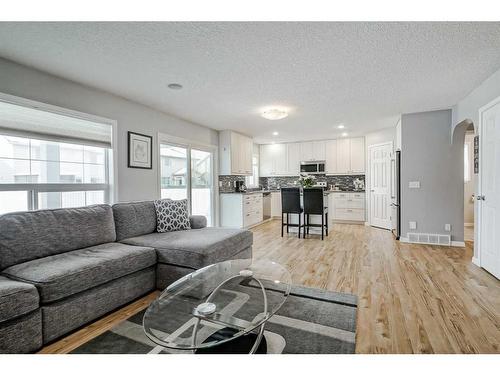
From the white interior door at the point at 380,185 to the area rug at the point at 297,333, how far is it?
4070mm

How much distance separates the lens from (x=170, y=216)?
11.1 feet

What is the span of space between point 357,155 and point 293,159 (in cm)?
177

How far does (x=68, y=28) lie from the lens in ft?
6.29

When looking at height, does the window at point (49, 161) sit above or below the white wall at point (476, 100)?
below

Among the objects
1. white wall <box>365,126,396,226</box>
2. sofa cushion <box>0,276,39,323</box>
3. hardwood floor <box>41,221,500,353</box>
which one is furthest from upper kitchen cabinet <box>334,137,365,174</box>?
sofa cushion <box>0,276,39,323</box>

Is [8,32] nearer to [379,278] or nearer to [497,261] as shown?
[379,278]

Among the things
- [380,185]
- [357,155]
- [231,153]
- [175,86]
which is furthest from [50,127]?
[357,155]

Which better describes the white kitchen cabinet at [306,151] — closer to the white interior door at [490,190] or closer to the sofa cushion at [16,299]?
the white interior door at [490,190]

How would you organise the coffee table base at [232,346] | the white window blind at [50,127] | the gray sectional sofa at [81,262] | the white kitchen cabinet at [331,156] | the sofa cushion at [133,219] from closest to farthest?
the coffee table base at [232,346], the gray sectional sofa at [81,262], the white window blind at [50,127], the sofa cushion at [133,219], the white kitchen cabinet at [331,156]

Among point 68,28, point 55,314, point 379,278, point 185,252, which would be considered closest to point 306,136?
point 379,278

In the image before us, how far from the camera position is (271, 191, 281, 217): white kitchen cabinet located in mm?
7691

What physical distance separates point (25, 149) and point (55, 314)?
72.0 inches

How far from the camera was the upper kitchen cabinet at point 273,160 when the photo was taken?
7723mm

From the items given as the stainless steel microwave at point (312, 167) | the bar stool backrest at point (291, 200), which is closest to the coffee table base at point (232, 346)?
the bar stool backrest at point (291, 200)
